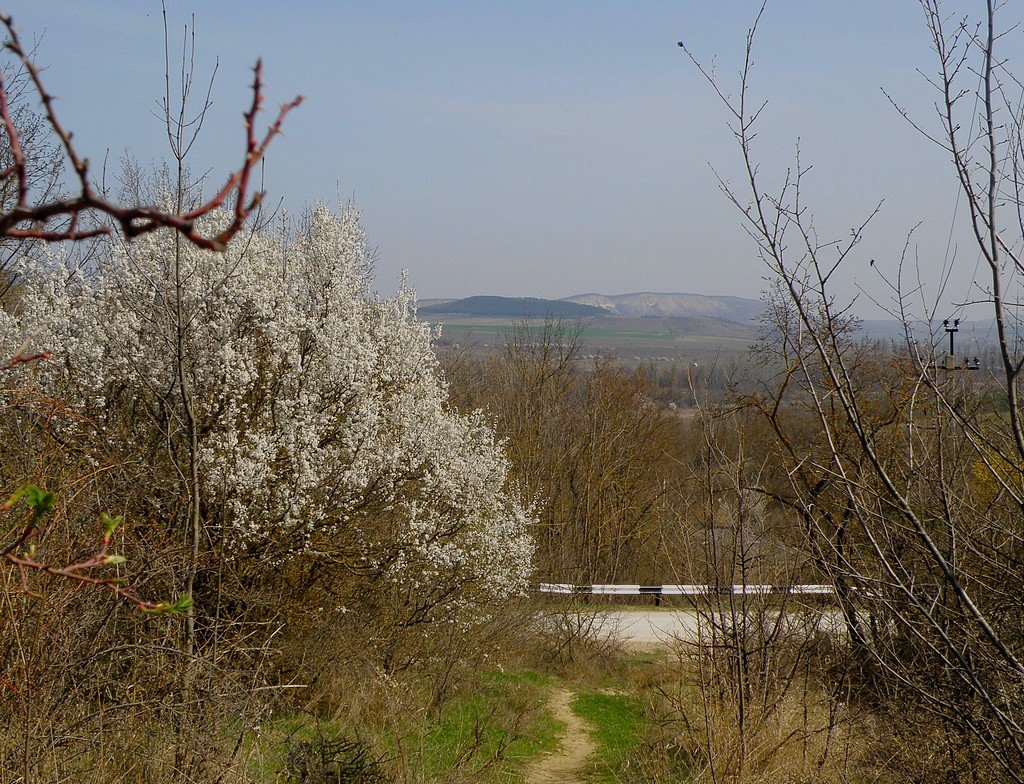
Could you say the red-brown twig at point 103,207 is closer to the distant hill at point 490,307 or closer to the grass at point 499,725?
the grass at point 499,725

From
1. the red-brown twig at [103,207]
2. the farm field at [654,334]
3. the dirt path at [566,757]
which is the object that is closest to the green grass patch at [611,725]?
the dirt path at [566,757]

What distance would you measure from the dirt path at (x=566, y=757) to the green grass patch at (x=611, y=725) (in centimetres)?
12

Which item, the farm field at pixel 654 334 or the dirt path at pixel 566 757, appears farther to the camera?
the farm field at pixel 654 334

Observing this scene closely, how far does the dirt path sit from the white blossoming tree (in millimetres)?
1874

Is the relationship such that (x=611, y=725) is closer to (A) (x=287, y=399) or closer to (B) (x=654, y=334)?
(A) (x=287, y=399)

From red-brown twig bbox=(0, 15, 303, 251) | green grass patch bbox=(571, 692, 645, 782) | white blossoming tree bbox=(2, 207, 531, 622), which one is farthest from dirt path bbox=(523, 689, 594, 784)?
red-brown twig bbox=(0, 15, 303, 251)

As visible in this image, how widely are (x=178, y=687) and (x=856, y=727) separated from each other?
17.6ft

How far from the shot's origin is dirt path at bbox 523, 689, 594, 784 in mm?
8602

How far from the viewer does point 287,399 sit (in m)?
9.98

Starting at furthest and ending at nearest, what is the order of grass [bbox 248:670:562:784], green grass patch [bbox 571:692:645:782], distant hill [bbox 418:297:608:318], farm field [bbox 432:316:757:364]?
distant hill [bbox 418:297:608:318] → farm field [bbox 432:316:757:364] → green grass patch [bbox 571:692:645:782] → grass [bbox 248:670:562:784]

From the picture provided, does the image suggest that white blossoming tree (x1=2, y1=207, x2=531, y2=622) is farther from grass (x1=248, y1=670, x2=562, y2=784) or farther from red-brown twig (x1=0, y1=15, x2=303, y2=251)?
red-brown twig (x1=0, y1=15, x2=303, y2=251)

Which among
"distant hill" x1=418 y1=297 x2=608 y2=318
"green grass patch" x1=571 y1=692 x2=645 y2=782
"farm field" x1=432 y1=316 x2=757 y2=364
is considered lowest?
"green grass patch" x1=571 y1=692 x2=645 y2=782

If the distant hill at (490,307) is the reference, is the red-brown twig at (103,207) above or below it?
below

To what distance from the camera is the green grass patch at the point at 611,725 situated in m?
8.83
